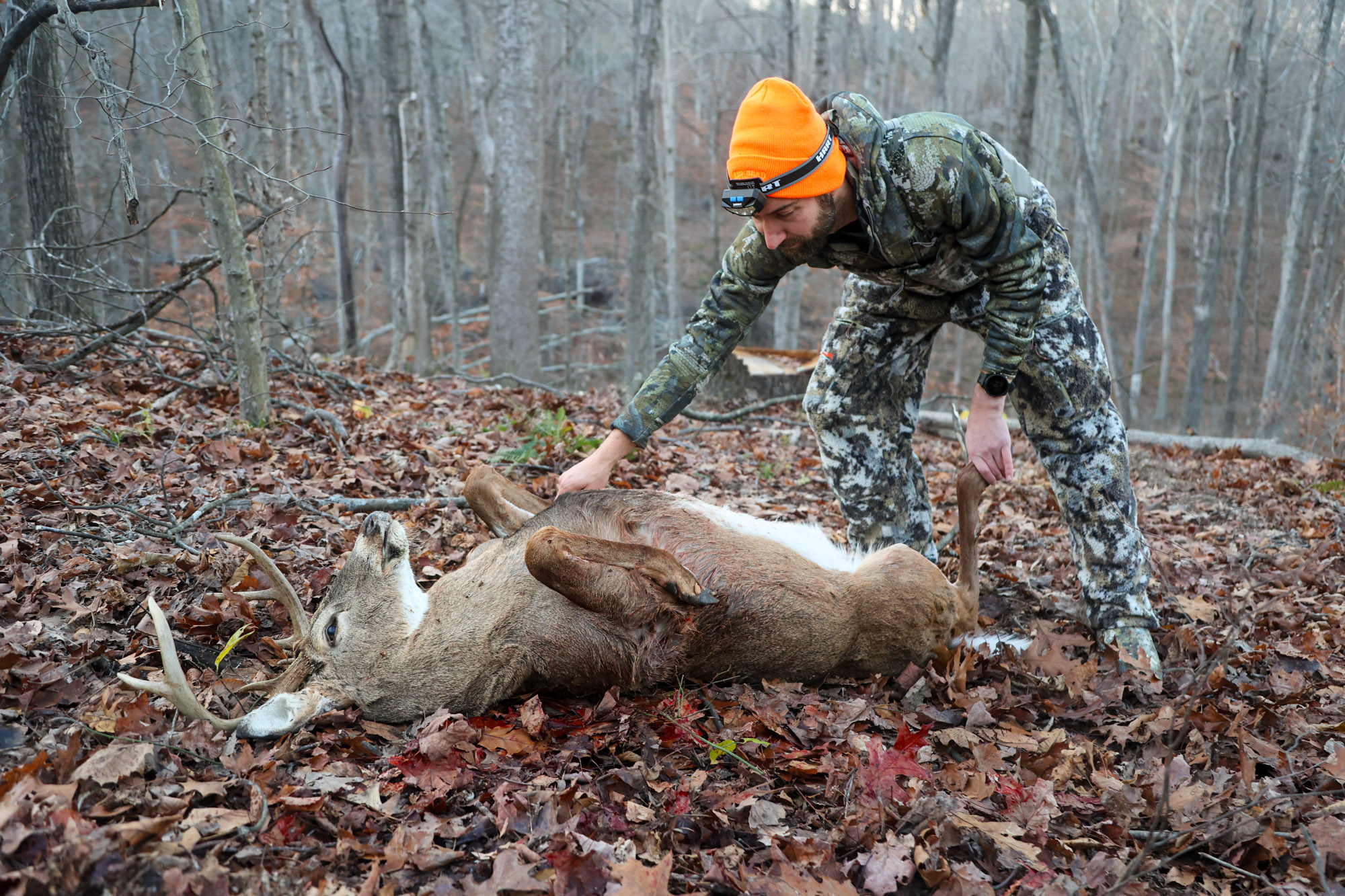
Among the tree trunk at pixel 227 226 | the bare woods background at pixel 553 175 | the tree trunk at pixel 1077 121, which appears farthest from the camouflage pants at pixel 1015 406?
the tree trunk at pixel 1077 121

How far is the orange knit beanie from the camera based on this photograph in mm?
3008

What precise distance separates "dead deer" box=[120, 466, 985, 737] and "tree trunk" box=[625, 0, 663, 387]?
29.5 ft

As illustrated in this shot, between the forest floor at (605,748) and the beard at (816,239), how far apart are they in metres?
1.76

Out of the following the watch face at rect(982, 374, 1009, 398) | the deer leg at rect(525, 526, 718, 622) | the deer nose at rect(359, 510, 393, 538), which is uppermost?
the watch face at rect(982, 374, 1009, 398)

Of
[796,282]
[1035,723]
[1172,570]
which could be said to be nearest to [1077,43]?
[796,282]

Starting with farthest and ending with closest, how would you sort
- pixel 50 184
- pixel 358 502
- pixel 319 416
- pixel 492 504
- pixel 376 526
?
pixel 50 184, pixel 319 416, pixel 358 502, pixel 492 504, pixel 376 526

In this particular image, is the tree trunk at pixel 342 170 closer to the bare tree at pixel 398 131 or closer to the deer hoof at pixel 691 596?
the bare tree at pixel 398 131

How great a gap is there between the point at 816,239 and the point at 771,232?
0.23 metres

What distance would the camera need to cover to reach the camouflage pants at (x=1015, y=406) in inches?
147

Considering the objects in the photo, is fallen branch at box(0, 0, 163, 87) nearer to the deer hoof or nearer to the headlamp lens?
the headlamp lens

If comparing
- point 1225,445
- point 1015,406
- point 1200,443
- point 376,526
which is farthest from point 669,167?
point 376,526

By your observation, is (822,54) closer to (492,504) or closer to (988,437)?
(988,437)

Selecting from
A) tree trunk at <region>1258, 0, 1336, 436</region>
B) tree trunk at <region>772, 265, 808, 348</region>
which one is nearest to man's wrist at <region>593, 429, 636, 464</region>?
tree trunk at <region>772, 265, 808, 348</region>

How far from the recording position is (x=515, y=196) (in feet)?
37.2
